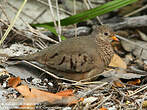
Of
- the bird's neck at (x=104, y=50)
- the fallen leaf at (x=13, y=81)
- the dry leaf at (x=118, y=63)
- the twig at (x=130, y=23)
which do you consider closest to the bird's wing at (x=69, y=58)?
the bird's neck at (x=104, y=50)

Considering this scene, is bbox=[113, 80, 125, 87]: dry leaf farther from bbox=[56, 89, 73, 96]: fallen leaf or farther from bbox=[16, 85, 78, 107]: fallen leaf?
bbox=[16, 85, 78, 107]: fallen leaf

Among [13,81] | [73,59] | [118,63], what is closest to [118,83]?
[73,59]

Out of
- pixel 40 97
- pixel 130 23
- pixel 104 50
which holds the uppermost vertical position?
pixel 130 23

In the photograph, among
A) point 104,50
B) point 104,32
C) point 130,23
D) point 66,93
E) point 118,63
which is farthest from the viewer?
point 130,23

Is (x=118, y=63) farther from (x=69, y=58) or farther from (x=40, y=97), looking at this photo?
(x=40, y=97)

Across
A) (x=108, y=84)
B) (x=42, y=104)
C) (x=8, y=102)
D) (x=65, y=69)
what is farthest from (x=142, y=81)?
(x=8, y=102)

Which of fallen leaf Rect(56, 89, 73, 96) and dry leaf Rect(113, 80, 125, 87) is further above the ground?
dry leaf Rect(113, 80, 125, 87)

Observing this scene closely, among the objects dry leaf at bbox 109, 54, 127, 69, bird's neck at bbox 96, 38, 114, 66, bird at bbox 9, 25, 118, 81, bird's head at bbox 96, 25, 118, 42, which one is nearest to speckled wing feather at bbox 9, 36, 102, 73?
bird at bbox 9, 25, 118, 81

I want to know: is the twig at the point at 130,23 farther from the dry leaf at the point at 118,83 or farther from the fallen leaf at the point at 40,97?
the fallen leaf at the point at 40,97

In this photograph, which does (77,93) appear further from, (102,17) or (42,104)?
(102,17)
